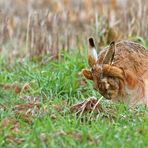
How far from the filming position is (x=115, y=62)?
7535mm

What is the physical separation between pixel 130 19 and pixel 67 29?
106 cm

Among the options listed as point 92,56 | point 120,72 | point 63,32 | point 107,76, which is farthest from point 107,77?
point 63,32

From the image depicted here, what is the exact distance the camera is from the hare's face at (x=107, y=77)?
7.22 m

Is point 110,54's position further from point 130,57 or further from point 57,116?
point 57,116

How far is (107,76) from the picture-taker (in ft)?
23.8

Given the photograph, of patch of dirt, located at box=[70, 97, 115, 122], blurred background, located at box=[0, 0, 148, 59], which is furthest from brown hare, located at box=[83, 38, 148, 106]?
blurred background, located at box=[0, 0, 148, 59]

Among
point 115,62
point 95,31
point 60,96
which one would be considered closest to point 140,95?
point 115,62

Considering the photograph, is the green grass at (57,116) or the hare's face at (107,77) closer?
the green grass at (57,116)

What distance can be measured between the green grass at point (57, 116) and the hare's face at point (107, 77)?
20cm

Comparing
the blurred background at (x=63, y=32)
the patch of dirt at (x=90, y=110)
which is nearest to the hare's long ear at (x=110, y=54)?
the patch of dirt at (x=90, y=110)

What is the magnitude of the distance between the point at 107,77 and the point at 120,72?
191 millimetres

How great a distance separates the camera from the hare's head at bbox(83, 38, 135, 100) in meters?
7.22

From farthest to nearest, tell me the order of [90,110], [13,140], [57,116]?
[90,110] → [57,116] → [13,140]

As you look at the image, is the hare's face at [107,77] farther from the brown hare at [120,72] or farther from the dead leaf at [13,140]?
the dead leaf at [13,140]
